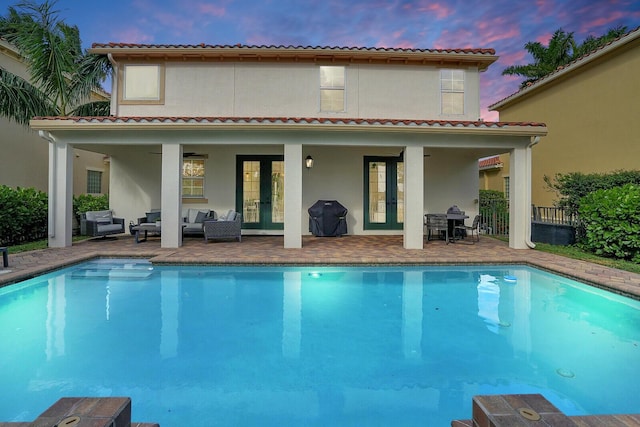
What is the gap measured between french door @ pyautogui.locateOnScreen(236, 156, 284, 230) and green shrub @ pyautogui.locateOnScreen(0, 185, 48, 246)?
6.52m

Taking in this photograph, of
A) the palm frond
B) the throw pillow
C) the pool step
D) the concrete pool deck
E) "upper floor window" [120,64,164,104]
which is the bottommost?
the pool step

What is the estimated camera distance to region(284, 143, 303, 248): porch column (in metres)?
9.84

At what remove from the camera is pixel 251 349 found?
4043 millimetres

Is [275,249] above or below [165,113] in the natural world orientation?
below

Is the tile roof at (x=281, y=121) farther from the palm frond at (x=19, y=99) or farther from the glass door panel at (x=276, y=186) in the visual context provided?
the glass door panel at (x=276, y=186)

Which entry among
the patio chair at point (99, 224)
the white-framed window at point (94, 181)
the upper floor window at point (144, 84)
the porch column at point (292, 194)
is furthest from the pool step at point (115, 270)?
the white-framed window at point (94, 181)

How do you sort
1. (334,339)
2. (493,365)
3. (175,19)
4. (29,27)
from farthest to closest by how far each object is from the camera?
1. (175,19)
2. (29,27)
3. (334,339)
4. (493,365)

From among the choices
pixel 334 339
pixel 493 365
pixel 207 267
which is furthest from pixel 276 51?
pixel 493 365

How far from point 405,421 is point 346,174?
11221 mm

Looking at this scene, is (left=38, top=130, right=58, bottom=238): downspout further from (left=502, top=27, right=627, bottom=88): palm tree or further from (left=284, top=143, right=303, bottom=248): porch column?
(left=502, top=27, right=627, bottom=88): palm tree

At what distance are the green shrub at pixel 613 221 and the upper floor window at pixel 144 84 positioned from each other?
1431cm

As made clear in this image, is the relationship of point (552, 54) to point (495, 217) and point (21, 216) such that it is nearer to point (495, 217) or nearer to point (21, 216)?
point (495, 217)

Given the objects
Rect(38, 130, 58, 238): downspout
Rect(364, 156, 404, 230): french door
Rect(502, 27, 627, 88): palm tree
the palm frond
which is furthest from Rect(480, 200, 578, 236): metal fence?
the palm frond

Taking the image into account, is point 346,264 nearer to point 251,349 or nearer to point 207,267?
point 207,267
